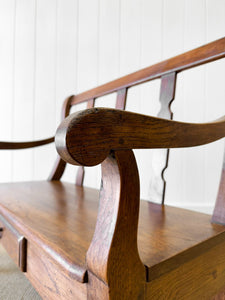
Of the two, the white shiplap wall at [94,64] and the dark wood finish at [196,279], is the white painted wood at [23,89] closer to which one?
the white shiplap wall at [94,64]

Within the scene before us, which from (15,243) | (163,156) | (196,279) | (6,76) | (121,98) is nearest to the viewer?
(196,279)

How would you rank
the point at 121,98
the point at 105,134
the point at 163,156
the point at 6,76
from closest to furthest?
the point at 105,134 < the point at 163,156 < the point at 121,98 < the point at 6,76

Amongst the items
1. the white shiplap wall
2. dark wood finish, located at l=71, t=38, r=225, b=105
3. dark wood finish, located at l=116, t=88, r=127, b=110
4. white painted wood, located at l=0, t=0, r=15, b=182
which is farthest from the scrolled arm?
white painted wood, located at l=0, t=0, r=15, b=182

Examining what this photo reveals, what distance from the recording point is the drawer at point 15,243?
0.44 metres

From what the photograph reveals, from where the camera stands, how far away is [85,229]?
0.38 m

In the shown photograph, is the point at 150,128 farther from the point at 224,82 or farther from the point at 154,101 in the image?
the point at 224,82

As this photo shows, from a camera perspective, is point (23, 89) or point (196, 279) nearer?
point (196, 279)

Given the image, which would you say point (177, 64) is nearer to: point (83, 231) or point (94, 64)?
point (83, 231)

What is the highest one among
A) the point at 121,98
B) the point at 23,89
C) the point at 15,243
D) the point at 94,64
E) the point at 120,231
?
the point at 94,64

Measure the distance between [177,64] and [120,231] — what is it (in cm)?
48

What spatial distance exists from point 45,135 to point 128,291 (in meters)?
1.32

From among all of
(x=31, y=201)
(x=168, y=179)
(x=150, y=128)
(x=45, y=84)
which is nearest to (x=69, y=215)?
(x=31, y=201)

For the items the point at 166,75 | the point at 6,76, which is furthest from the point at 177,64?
the point at 6,76

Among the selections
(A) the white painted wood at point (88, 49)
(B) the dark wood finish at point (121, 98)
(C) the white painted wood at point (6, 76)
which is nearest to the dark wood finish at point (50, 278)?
(B) the dark wood finish at point (121, 98)
